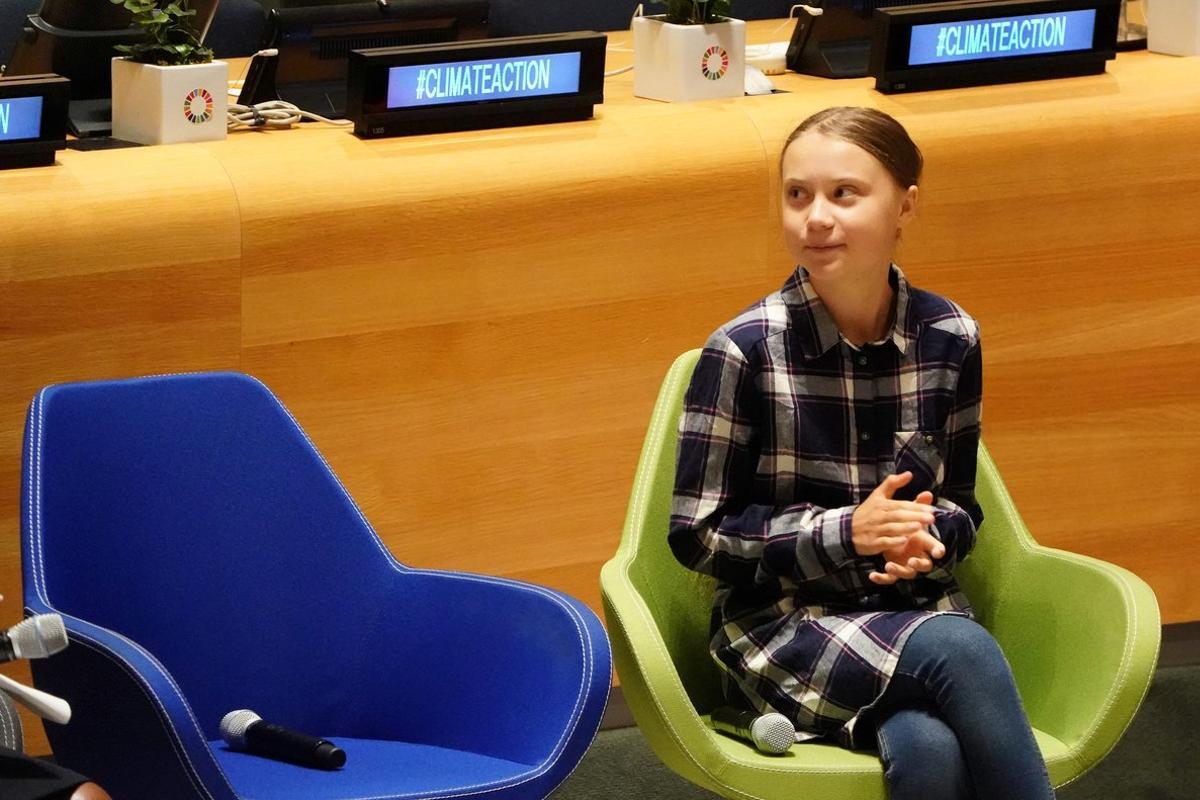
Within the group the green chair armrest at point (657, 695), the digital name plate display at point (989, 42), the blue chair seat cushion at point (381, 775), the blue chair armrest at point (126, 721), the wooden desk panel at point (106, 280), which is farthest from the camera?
the digital name plate display at point (989, 42)

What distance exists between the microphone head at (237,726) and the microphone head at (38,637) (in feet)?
2.19

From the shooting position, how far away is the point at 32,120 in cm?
286

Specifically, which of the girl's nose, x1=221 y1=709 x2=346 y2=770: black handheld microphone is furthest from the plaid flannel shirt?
x1=221 y1=709 x2=346 y2=770: black handheld microphone

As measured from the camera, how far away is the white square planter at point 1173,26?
3588 millimetres

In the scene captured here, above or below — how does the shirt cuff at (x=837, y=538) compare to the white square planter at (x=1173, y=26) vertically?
below

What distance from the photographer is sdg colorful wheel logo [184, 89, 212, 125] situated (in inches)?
120

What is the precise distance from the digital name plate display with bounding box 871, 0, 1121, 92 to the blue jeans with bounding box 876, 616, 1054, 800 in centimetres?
129

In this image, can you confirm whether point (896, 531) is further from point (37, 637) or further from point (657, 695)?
point (37, 637)

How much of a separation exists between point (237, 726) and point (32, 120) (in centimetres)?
102

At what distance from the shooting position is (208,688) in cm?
254

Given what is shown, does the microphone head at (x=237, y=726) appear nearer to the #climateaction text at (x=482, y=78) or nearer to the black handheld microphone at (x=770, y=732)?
the black handheld microphone at (x=770, y=732)

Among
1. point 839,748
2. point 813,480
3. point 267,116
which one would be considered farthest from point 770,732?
point 267,116

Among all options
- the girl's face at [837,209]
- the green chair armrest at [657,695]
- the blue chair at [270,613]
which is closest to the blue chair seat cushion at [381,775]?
the blue chair at [270,613]

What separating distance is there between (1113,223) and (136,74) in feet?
5.58
